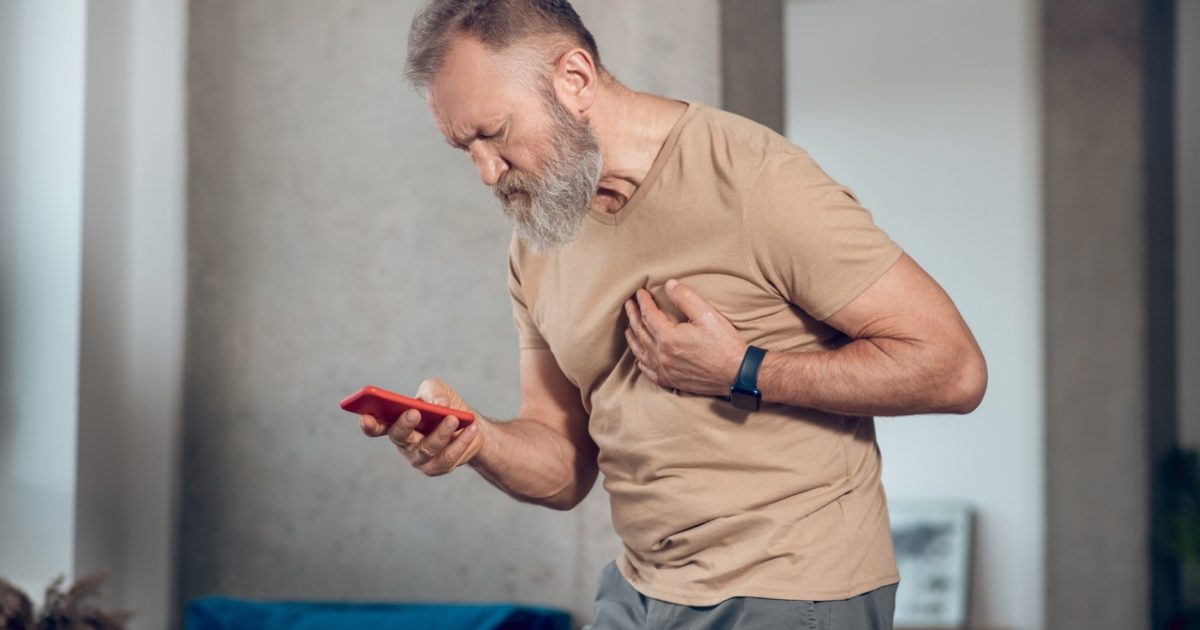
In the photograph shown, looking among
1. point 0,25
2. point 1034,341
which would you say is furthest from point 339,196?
point 1034,341

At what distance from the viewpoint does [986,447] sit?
5.34 m

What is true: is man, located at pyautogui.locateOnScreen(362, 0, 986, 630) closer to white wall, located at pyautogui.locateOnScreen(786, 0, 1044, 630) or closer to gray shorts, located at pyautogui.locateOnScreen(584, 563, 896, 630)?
gray shorts, located at pyautogui.locateOnScreen(584, 563, 896, 630)

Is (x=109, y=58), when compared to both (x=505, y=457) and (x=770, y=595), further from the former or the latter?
(x=770, y=595)

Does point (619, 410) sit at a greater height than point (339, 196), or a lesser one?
lesser

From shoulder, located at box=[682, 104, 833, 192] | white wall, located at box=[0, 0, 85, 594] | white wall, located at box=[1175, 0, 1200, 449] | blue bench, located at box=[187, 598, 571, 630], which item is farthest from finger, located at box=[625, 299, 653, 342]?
white wall, located at box=[1175, 0, 1200, 449]

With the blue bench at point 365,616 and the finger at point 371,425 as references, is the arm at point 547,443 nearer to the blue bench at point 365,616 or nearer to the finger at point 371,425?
the finger at point 371,425

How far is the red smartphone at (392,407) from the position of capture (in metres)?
1.49

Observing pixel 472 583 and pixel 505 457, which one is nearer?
pixel 505 457

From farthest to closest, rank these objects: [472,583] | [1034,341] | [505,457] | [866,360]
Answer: [1034,341] → [472,583] → [505,457] → [866,360]

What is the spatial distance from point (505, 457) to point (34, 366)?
58.6 inches

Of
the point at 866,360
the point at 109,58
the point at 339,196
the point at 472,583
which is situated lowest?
the point at 472,583

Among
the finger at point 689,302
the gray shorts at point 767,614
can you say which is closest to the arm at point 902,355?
the finger at point 689,302

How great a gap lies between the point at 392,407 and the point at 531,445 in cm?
40

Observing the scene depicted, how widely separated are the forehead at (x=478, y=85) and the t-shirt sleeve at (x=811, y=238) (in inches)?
14.1
